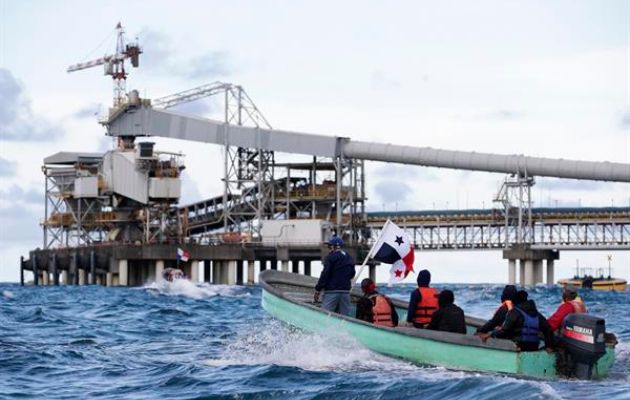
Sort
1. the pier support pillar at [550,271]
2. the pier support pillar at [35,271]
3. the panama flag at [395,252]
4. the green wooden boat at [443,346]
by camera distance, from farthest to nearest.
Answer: the pier support pillar at [35,271], the pier support pillar at [550,271], the panama flag at [395,252], the green wooden boat at [443,346]

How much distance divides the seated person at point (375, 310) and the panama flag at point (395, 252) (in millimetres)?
2953

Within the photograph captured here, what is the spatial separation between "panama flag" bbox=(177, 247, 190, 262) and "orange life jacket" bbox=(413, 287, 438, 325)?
78579 millimetres

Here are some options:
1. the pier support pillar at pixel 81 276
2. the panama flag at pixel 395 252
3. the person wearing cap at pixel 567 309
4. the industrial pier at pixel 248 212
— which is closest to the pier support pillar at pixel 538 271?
the industrial pier at pixel 248 212

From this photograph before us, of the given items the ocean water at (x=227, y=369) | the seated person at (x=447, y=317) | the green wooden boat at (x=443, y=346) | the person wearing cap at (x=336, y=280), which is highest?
the person wearing cap at (x=336, y=280)

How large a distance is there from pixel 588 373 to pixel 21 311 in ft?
98.3

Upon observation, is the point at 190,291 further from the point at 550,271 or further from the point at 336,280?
the point at 336,280

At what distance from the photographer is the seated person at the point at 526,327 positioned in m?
25.6

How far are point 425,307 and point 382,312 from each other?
1158mm

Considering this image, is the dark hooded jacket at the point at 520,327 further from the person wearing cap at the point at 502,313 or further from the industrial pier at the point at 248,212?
the industrial pier at the point at 248,212

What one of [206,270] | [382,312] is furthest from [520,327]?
[206,270]

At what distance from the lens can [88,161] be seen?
126125 mm

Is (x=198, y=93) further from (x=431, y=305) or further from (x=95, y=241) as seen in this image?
(x=431, y=305)

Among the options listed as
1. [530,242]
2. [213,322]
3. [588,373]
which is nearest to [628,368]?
[588,373]

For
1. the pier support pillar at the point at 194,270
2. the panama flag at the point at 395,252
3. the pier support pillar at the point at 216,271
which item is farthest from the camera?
the pier support pillar at the point at 216,271
